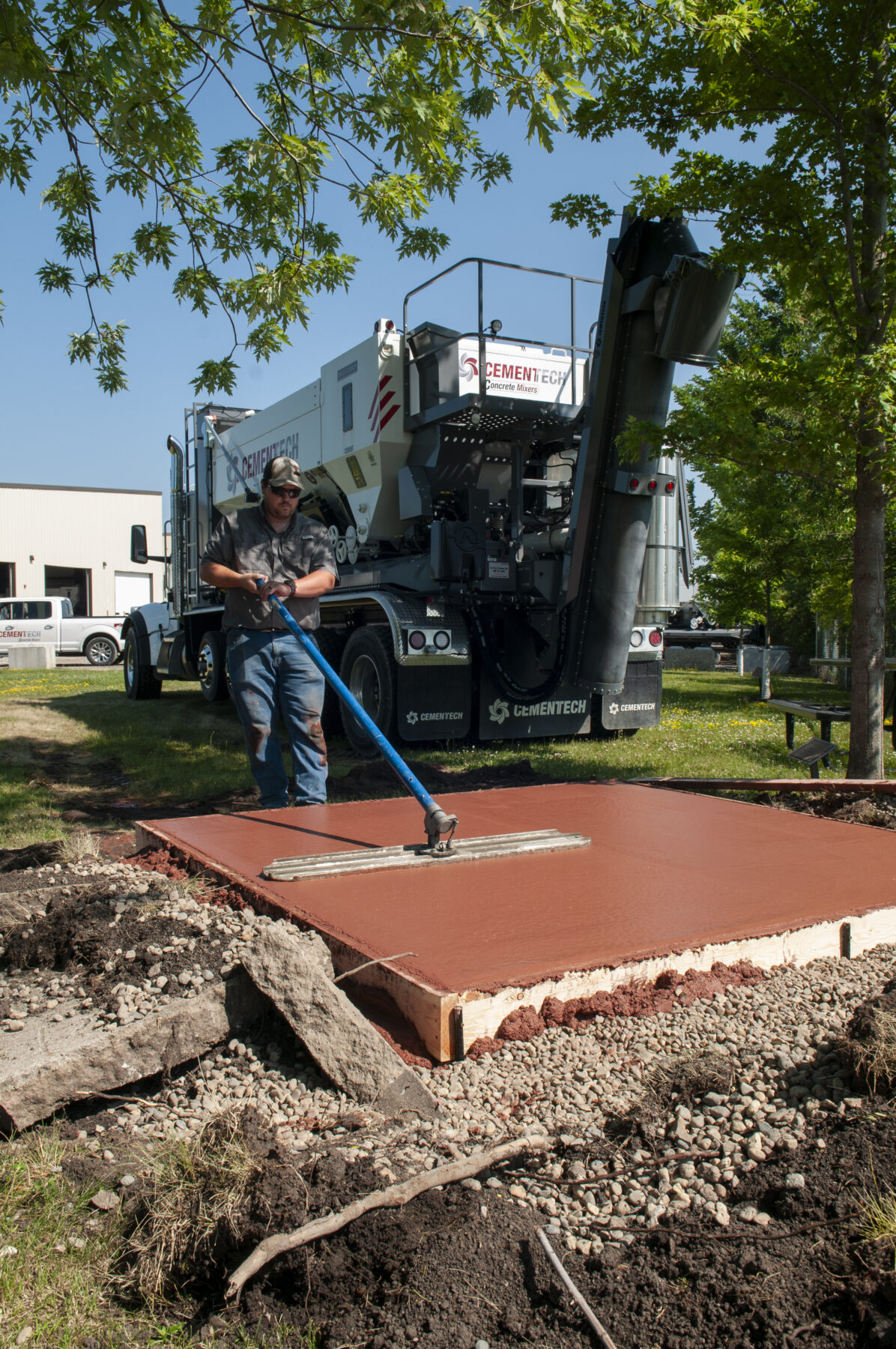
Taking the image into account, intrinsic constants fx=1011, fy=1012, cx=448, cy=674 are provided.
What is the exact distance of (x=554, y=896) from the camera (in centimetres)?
339

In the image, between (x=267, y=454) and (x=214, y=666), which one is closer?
(x=267, y=454)

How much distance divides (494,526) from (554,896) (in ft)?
18.4

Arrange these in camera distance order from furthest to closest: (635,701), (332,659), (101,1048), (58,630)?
(58,630) < (332,659) < (635,701) < (101,1048)

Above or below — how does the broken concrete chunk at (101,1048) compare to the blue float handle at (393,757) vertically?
below

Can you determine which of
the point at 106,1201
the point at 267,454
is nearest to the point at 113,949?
the point at 106,1201

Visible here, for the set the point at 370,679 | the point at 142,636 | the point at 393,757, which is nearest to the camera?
the point at 393,757

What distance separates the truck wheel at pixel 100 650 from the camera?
29.7 m

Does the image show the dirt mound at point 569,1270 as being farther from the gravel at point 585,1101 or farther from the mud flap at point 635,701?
the mud flap at point 635,701

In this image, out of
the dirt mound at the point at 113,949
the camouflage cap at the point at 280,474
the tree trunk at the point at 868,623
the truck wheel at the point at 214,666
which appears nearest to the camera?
the dirt mound at the point at 113,949

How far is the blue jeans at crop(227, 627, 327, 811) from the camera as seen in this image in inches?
204

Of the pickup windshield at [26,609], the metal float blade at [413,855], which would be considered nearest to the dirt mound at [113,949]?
the metal float blade at [413,855]

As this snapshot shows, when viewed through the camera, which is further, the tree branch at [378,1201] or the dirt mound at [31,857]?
the dirt mound at [31,857]

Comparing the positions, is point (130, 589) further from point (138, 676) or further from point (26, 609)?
point (138, 676)

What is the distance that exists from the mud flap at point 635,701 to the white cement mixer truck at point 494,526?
0.02m
